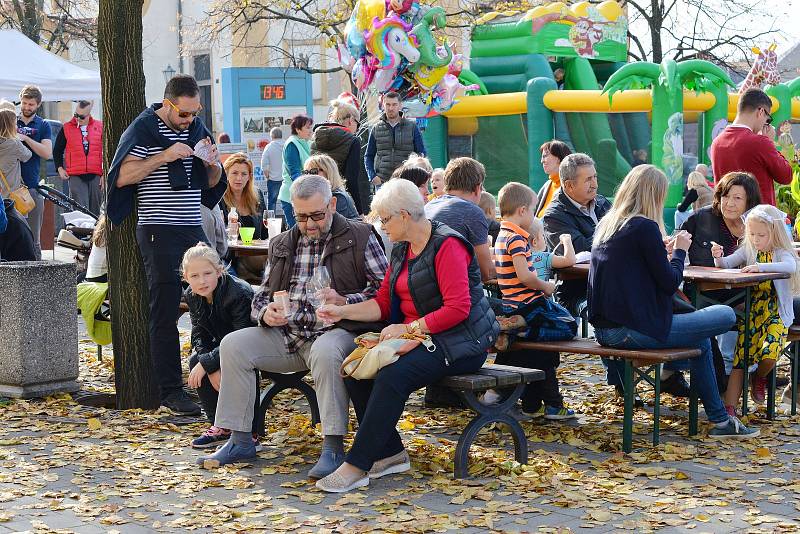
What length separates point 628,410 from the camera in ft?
20.6

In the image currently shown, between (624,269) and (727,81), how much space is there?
14050 millimetres

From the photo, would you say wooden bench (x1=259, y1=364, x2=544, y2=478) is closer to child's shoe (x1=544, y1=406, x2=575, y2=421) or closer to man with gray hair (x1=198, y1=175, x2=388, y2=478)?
man with gray hair (x1=198, y1=175, x2=388, y2=478)

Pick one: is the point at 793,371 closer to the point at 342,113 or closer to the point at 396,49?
the point at 342,113

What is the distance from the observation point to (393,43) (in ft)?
47.3

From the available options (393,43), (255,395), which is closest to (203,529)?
(255,395)

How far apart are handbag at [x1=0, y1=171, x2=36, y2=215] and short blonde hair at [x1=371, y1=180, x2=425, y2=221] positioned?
24.5ft

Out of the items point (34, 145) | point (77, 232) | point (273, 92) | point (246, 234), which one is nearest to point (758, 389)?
point (246, 234)

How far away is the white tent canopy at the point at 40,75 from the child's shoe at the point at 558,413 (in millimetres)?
13857

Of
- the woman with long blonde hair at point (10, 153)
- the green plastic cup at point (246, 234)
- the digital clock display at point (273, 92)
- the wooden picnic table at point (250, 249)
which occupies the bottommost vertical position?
the wooden picnic table at point (250, 249)

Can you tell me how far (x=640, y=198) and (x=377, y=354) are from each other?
67.7 inches

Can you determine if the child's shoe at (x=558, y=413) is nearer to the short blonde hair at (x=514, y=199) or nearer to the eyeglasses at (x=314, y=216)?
the short blonde hair at (x=514, y=199)

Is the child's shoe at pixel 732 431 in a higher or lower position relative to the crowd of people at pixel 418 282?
lower

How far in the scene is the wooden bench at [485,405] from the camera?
19.0 ft

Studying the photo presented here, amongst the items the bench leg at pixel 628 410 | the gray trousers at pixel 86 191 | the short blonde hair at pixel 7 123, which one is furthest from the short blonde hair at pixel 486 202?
the gray trousers at pixel 86 191
